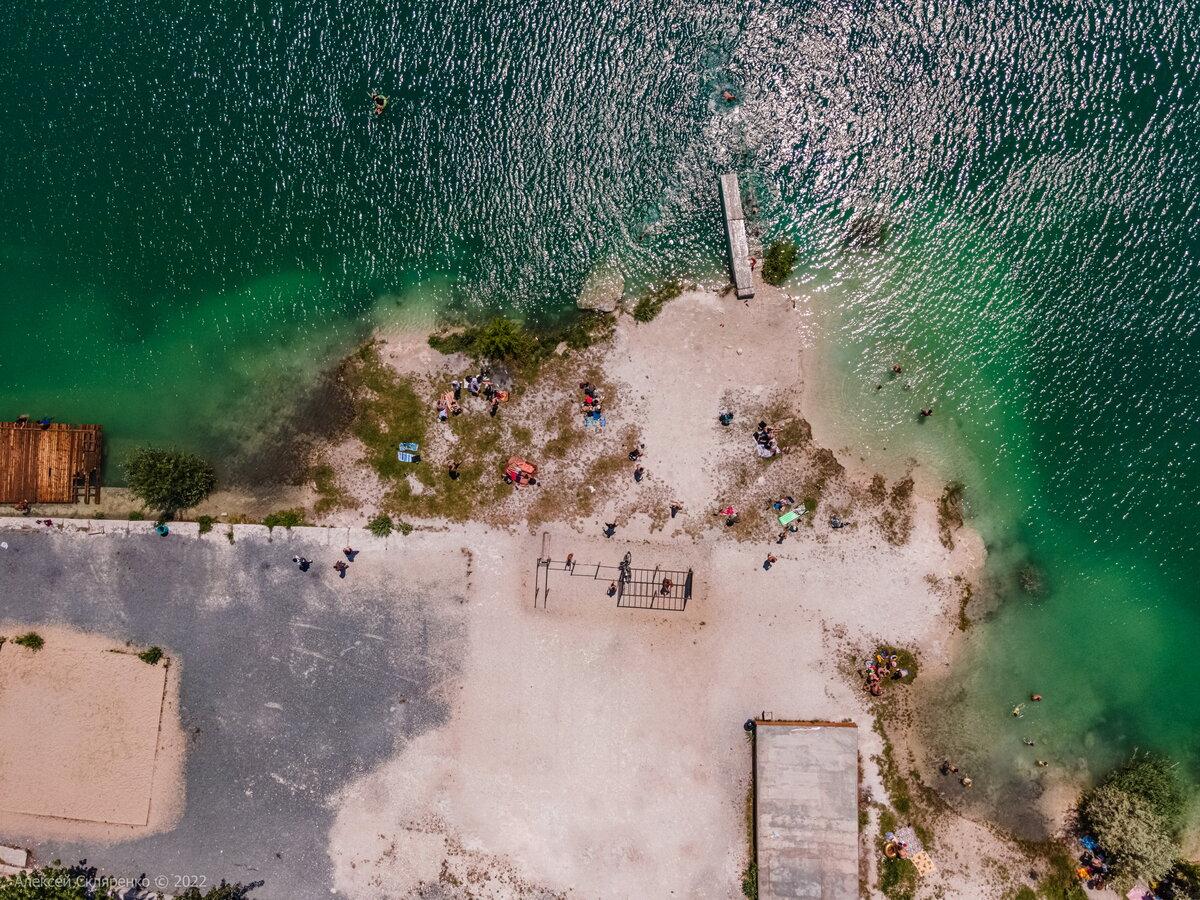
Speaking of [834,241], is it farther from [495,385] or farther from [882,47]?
[495,385]

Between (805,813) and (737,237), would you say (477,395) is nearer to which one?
(737,237)

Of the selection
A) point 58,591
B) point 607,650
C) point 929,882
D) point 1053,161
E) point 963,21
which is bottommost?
point 929,882

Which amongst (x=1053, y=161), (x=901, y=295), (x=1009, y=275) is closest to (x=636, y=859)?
(x=901, y=295)

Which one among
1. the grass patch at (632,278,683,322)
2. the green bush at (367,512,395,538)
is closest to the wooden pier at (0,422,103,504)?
the green bush at (367,512,395,538)

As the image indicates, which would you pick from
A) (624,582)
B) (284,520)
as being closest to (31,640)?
(284,520)

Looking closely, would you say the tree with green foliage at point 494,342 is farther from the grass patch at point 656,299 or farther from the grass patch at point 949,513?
the grass patch at point 949,513

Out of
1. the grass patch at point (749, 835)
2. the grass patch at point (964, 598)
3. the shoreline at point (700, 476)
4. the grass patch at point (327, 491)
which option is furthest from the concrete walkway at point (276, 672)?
the grass patch at point (964, 598)

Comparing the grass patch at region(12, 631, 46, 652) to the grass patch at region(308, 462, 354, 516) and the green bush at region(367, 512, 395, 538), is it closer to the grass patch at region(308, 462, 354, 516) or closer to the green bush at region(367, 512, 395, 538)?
the grass patch at region(308, 462, 354, 516)
